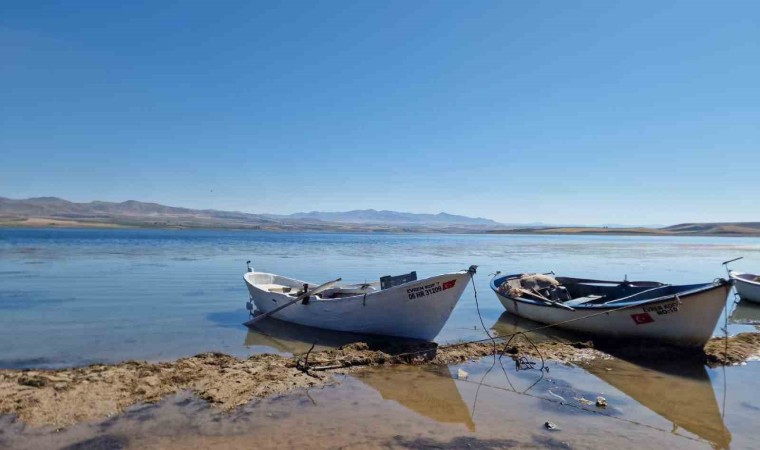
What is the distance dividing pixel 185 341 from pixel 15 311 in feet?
24.1

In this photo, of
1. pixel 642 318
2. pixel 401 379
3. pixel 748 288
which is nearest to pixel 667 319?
pixel 642 318

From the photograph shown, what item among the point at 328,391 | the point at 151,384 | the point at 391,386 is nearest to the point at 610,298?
the point at 391,386

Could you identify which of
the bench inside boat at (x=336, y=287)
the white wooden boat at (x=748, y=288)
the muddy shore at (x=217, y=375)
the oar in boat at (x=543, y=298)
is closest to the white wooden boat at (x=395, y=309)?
the muddy shore at (x=217, y=375)

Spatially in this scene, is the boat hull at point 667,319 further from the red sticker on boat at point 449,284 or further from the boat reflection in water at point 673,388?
the red sticker on boat at point 449,284

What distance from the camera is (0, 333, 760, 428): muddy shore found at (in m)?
7.16

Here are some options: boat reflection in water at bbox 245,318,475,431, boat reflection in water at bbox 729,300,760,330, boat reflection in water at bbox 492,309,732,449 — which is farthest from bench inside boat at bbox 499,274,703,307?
boat reflection in water at bbox 245,318,475,431

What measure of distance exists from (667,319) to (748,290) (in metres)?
12.5

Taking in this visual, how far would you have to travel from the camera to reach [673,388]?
896 centimetres

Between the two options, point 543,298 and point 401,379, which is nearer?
point 401,379

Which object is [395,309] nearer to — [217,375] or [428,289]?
[428,289]

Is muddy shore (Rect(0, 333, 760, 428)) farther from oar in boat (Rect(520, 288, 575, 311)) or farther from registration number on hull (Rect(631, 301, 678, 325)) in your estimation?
oar in boat (Rect(520, 288, 575, 311))

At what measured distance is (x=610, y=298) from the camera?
15352 millimetres

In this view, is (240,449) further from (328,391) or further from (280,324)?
(280,324)

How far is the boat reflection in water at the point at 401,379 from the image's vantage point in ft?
25.2
